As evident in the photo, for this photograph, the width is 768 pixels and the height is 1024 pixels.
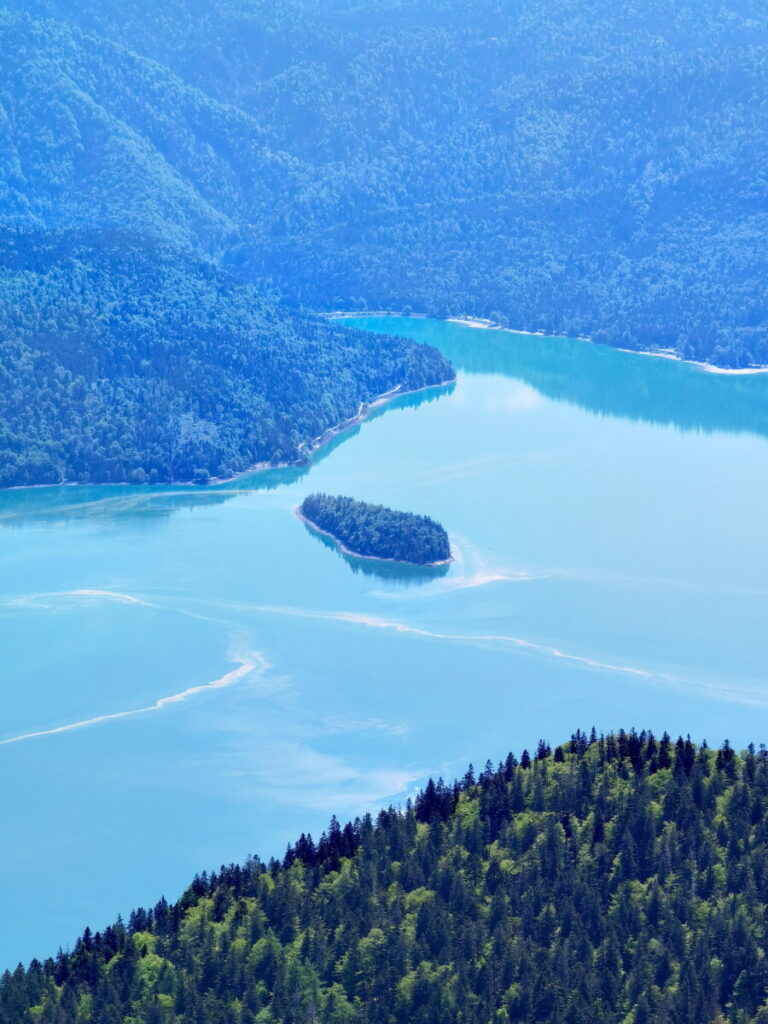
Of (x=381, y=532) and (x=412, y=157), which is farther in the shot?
(x=412, y=157)

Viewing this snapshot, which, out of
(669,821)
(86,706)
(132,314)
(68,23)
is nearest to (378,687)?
(86,706)

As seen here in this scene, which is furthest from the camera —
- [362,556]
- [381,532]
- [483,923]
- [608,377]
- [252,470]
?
[608,377]

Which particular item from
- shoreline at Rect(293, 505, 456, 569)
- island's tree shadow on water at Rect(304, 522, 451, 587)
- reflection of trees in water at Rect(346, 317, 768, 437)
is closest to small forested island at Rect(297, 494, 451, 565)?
shoreline at Rect(293, 505, 456, 569)

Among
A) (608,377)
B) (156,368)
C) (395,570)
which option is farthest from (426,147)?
(395,570)

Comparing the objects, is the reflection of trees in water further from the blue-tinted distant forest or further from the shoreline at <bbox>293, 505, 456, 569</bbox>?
the shoreline at <bbox>293, 505, 456, 569</bbox>

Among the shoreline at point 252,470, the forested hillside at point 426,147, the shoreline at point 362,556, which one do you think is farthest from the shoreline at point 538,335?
the shoreline at point 362,556

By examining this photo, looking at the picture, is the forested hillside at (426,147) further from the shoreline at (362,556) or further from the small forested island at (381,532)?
the small forested island at (381,532)

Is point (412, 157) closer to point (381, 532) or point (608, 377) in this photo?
point (608, 377)

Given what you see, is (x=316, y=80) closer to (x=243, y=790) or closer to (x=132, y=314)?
(x=132, y=314)
